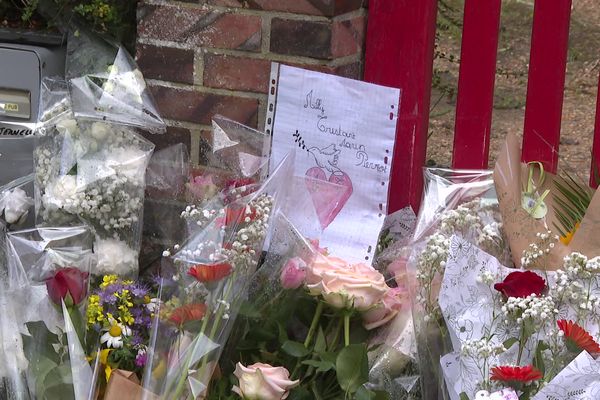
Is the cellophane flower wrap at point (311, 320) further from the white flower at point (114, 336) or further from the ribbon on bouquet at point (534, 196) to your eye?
the ribbon on bouquet at point (534, 196)

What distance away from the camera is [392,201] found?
99.6 inches

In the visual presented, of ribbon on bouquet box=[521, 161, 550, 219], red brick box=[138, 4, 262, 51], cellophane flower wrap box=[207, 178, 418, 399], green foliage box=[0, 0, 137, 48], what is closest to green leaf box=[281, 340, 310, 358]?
cellophane flower wrap box=[207, 178, 418, 399]

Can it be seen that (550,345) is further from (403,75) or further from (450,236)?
(403,75)

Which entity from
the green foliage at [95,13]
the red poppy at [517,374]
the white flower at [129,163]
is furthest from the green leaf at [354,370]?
the green foliage at [95,13]

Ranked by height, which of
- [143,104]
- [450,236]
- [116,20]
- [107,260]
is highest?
[116,20]

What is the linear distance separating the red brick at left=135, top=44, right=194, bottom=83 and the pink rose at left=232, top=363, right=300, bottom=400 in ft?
3.11

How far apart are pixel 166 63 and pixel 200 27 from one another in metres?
0.13

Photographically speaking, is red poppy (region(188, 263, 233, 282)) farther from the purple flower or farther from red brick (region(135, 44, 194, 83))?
red brick (region(135, 44, 194, 83))

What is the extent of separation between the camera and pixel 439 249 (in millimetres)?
1757

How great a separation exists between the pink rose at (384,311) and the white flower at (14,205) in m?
0.80

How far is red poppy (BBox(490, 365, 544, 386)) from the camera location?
151 centimetres

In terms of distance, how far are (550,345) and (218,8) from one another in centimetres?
121

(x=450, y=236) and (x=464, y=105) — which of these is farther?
(x=464, y=105)

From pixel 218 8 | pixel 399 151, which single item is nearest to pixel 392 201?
pixel 399 151
